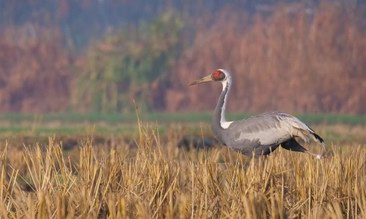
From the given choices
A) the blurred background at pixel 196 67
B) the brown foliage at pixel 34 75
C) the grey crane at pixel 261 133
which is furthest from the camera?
the brown foliage at pixel 34 75

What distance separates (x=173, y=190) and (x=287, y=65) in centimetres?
2824

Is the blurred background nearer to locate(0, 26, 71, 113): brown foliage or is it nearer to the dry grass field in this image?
locate(0, 26, 71, 113): brown foliage

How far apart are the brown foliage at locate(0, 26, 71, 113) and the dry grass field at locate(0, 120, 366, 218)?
29.7m

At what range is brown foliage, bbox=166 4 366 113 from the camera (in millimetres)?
33969

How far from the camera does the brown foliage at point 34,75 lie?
3769 centimetres

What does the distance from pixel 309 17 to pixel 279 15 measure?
372 centimetres

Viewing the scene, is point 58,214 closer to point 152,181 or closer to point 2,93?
point 152,181

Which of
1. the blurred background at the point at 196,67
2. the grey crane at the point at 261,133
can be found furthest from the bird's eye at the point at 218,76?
the blurred background at the point at 196,67

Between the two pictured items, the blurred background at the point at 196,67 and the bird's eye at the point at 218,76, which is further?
the blurred background at the point at 196,67

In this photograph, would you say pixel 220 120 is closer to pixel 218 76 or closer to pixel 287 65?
pixel 218 76

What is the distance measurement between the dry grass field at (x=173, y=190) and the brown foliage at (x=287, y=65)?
25.6m

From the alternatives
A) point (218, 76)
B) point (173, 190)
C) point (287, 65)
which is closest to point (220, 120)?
point (218, 76)

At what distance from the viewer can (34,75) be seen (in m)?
38.3

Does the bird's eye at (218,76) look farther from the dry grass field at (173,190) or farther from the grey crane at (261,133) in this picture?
the dry grass field at (173,190)
